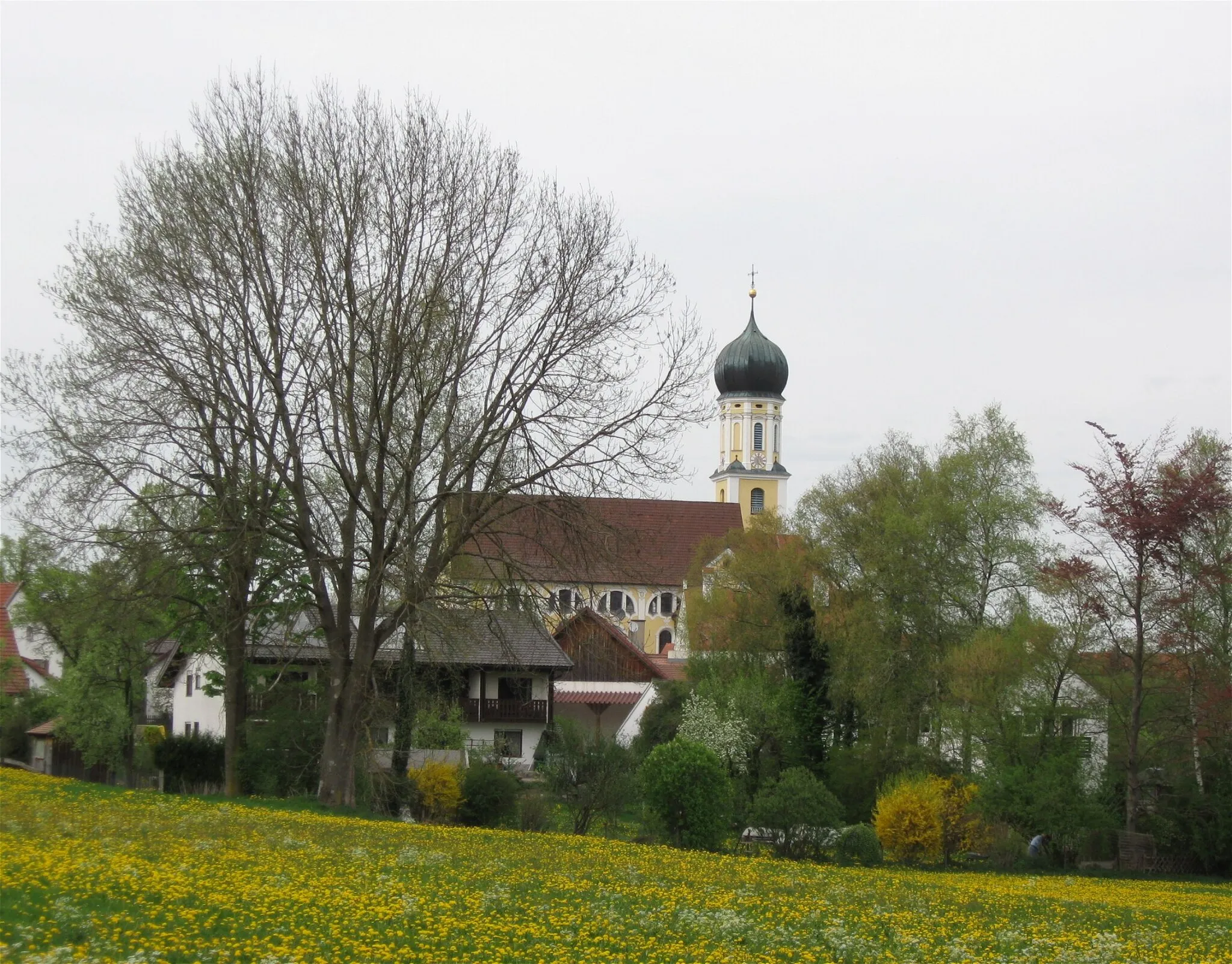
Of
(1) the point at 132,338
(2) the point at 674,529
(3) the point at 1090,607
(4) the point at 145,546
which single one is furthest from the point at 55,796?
(2) the point at 674,529

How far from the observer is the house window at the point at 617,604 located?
3170cm

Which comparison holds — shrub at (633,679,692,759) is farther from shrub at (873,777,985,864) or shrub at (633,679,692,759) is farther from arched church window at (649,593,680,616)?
arched church window at (649,593,680,616)

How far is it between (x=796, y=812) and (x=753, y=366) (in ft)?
288

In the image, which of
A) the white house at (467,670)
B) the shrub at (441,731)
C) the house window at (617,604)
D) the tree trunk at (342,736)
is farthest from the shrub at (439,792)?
the shrub at (441,731)

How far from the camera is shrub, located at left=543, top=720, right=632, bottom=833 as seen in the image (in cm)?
2850

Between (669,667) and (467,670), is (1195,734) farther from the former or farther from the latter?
(669,667)

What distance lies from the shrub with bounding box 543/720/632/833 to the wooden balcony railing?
79.4 ft

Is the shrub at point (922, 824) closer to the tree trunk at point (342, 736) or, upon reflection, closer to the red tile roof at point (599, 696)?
the tree trunk at point (342, 736)

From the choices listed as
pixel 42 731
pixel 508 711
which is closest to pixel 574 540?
pixel 508 711

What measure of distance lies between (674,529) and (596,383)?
67450 millimetres

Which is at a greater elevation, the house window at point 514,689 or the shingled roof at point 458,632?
the shingled roof at point 458,632

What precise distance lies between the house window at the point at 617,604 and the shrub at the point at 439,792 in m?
5.00

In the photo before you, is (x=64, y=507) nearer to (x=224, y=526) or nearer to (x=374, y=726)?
(x=224, y=526)

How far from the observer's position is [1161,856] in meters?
33.7
